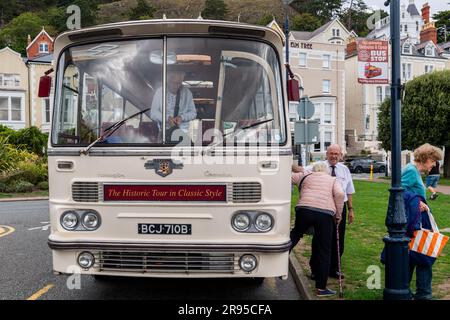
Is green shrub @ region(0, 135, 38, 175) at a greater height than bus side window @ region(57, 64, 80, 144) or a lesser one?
lesser

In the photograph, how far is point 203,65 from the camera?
5.19 meters

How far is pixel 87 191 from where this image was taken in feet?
16.4

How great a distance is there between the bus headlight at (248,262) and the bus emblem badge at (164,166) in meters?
1.09

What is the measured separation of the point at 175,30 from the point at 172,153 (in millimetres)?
1295

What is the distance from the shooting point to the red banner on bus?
489 cm

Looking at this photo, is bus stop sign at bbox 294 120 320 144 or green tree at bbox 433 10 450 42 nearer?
bus stop sign at bbox 294 120 320 144

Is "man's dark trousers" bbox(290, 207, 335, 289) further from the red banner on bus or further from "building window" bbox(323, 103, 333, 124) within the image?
"building window" bbox(323, 103, 333, 124)

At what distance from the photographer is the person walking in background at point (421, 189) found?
529 centimetres

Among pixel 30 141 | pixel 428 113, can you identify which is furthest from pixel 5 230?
pixel 428 113

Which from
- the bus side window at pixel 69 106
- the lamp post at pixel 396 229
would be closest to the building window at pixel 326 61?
the lamp post at pixel 396 229

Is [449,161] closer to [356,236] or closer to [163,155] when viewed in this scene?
[356,236]

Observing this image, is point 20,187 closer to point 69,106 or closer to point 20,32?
point 69,106

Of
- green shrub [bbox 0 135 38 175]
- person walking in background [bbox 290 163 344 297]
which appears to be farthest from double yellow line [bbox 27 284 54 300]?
green shrub [bbox 0 135 38 175]
